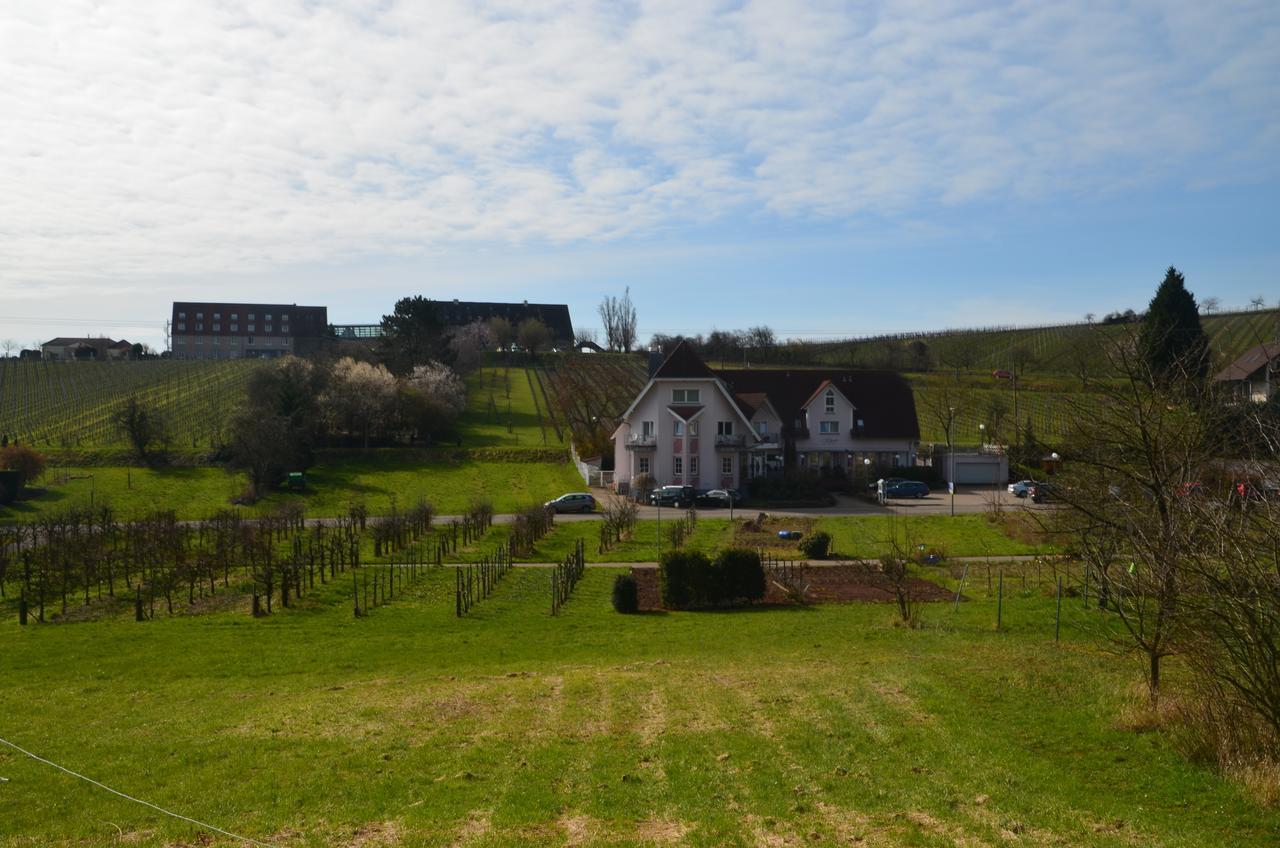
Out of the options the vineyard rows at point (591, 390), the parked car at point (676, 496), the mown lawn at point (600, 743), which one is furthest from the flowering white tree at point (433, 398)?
the mown lawn at point (600, 743)

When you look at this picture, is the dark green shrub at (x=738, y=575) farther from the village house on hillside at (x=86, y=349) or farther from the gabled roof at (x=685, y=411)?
the village house on hillside at (x=86, y=349)

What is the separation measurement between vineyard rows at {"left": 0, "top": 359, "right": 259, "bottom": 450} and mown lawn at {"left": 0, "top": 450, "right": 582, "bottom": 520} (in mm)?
7631

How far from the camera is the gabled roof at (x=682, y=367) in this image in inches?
2293

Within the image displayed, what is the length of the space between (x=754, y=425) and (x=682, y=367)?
21.7 feet

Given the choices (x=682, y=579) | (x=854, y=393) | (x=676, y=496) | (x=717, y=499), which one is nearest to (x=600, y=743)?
(x=682, y=579)

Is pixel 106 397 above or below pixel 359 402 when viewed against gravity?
above

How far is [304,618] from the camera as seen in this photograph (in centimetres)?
2539

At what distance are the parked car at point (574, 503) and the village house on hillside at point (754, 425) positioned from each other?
5097mm

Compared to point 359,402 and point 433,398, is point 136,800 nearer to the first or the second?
point 359,402

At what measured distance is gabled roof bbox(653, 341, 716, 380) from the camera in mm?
58250

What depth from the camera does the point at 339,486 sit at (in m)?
58.5

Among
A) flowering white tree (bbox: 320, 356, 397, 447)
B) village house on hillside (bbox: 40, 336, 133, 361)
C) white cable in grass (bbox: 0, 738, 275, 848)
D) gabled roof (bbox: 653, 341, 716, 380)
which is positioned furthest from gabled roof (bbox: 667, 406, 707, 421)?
village house on hillside (bbox: 40, 336, 133, 361)

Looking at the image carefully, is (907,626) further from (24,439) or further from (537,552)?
(24,439)

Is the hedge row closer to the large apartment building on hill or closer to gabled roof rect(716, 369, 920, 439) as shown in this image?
gabled roof rect(716, 369, 920, 439)
